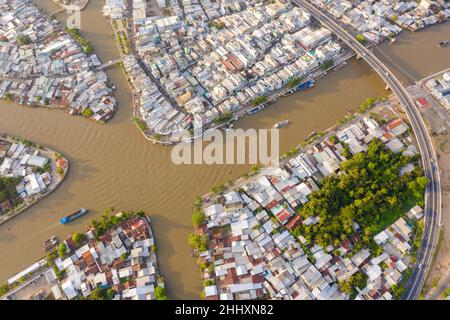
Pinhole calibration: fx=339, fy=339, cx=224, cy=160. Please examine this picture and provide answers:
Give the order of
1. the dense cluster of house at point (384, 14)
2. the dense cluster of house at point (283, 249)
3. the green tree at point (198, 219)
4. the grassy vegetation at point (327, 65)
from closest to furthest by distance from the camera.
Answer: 1. the dense cluster of house at point (283, 249)
2. the green tree at point (198, 219)
3. the grassy vegetation at point (327, 65)
4. the dense cluster of house at point (384, 14)

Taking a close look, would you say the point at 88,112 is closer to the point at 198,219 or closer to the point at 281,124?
the point at 198,219

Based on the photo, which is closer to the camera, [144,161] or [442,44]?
[144,161]

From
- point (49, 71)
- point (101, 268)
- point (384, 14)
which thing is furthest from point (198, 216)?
point (384, 14)

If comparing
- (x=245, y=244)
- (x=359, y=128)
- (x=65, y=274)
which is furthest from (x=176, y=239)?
(x=359, y=128)

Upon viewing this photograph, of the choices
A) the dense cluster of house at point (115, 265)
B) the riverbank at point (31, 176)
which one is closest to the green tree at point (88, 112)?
the riverbank at point (31, 176)

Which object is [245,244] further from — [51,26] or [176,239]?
[51,26]

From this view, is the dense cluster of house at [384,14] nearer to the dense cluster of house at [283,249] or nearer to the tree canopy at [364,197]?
the dense cluster of house at [283,249]
